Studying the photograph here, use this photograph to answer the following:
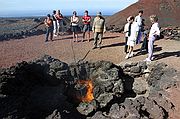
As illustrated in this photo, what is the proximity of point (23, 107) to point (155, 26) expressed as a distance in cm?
682

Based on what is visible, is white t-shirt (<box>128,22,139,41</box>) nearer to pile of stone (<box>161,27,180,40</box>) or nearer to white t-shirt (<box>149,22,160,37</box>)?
white t-shirt (<box>149,22,160,37</box>)

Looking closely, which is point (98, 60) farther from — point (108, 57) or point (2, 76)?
point (2, 76)

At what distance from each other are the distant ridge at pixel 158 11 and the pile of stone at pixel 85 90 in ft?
37.6

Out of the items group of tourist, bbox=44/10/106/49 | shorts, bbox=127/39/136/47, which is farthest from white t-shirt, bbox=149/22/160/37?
group of tourist, bbox=44/10/106/49

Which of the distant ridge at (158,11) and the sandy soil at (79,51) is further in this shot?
the distant ridge at (158,11)

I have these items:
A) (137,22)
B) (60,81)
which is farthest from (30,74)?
(137,22)

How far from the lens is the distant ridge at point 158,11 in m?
27.4

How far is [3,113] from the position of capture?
470 inches

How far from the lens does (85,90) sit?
1653 cm

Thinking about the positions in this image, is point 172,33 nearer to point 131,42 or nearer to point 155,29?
point 131,42

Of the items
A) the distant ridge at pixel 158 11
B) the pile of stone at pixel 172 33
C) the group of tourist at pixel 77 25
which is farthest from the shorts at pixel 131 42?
the distant ridge at pixel 158 11

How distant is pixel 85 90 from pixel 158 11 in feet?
46.7

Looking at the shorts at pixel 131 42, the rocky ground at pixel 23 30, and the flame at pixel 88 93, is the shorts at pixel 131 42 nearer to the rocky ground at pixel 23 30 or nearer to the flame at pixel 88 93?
the flame at pixel 88 93

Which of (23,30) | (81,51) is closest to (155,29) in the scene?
(81,51)
